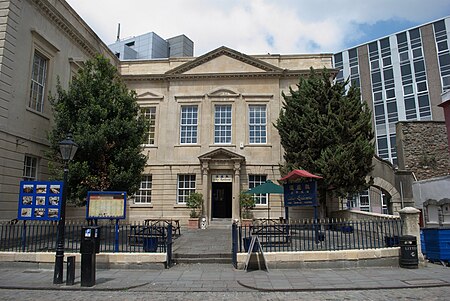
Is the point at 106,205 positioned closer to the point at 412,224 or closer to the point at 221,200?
the point at 412,224

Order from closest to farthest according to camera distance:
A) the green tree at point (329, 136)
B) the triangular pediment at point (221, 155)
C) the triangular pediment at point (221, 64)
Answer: the green tree at point (329, 136), the triangular pediment at point (221, 155), the triangular pediment at point (221, 64)

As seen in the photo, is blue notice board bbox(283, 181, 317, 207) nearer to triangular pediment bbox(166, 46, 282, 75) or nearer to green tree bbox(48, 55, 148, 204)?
green tree bbox(48, 55, 148, 204)

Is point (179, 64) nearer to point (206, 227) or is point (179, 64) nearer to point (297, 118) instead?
point (297, 118)

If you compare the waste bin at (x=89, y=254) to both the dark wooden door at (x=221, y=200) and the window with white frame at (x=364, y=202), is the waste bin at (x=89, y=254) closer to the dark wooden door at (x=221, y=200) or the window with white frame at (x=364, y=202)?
the dark wooden door at (x=221, y=200)

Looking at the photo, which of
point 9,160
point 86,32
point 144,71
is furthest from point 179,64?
point 9,160

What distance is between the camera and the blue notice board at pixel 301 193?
43.7 feet

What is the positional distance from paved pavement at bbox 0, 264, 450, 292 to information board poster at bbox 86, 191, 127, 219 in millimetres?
1982

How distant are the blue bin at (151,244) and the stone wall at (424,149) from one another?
869 inches

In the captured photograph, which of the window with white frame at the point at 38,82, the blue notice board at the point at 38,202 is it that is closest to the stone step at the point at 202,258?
the blue notice board at the point at 38,202

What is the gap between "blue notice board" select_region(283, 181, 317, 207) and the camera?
43.7ft

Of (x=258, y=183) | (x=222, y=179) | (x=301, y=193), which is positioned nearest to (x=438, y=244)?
(x=301, y=193)

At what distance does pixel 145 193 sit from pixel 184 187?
2884 millimetres

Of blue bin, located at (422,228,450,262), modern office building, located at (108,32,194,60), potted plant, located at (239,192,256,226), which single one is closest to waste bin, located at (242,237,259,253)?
blue bin, located at (422,228,450,262)

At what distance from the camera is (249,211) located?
22.1 metres
